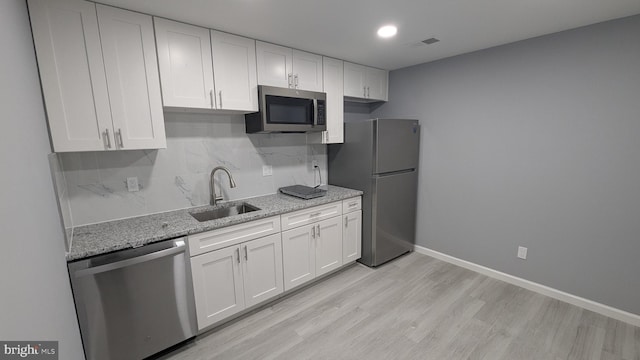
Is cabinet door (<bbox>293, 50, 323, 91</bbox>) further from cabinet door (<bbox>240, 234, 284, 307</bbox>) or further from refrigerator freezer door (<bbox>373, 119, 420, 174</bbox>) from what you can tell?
cabinet door (<bbox>240, 234, 284, 307</bbox>)

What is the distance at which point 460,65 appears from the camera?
9.22 ft

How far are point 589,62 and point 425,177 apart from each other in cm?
170

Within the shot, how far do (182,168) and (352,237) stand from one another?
73.5 inches

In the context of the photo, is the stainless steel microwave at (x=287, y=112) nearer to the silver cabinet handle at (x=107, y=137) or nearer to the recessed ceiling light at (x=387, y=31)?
the recessed ceiling light at (x=387, y=31)

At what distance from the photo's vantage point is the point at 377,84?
3367 mm

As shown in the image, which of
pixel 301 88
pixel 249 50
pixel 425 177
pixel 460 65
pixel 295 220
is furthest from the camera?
pixel 425 177

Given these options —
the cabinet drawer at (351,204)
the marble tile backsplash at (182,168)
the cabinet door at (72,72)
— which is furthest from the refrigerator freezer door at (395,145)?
the cabinet door at (72,72)

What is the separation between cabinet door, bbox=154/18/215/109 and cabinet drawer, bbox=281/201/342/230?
3.76ft

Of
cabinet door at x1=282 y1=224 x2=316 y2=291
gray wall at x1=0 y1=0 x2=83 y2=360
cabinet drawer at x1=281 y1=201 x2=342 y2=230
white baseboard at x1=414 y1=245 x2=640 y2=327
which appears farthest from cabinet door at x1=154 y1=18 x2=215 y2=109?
white baseboard at x1=414 y1=245 x2=640 y2=327

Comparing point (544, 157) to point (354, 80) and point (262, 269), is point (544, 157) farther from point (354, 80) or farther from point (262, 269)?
point (262, 269)

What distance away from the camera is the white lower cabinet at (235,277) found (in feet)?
6.34

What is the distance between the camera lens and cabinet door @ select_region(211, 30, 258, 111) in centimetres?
209

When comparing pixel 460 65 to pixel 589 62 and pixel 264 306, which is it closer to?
pixel 589 62

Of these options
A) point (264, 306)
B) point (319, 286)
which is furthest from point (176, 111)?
point (319, 286)
